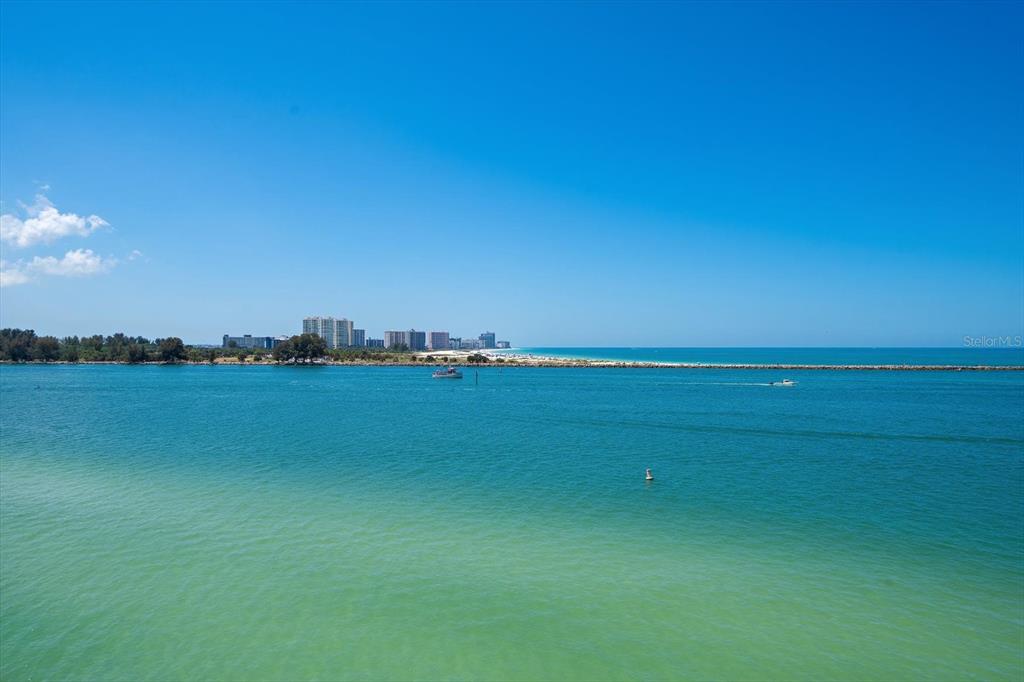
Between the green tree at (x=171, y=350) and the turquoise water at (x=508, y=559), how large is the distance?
123 meters

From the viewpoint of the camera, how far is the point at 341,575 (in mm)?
13375

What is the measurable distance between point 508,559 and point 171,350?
15413cm

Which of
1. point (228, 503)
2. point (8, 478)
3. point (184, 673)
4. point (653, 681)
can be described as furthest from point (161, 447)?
point (653, 681)

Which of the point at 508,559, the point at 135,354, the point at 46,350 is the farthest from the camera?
the point at 46,350

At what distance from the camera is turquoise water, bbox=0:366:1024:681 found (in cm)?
1016

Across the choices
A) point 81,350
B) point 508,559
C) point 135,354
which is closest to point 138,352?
point 135,354

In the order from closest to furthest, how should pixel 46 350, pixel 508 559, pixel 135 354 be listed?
pixel 508 559, pixel 135 354, pixel 46 350

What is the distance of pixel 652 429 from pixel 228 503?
28.3 metres

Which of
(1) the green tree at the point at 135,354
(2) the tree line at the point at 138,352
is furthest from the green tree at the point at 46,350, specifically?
(1) the green tree at the point at 135,354

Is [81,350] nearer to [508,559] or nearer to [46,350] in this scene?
[46,350]

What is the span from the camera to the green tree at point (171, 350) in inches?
5566

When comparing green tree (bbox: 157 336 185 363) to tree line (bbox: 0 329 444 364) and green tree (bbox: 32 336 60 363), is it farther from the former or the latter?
green tree (bbox: 32 336 60 363)

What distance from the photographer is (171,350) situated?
14125 cm

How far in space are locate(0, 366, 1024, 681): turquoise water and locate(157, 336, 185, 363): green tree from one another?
12298 centimetres
